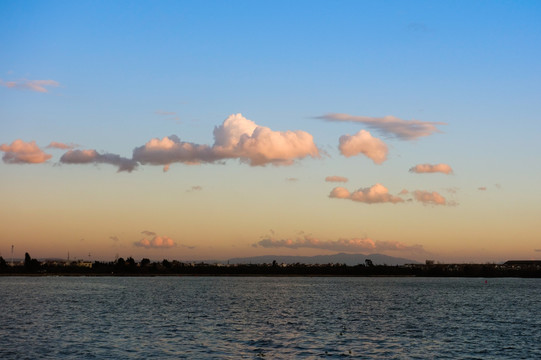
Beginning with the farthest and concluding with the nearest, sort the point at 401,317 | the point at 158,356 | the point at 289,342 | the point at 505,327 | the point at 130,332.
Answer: the point at 401,317, the point at 505,327, the point at 130,332, the point at 289,342, the point at 158,356

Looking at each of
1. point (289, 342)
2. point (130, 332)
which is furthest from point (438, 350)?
point (130, 332)

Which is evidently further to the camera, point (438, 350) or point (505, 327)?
point (505, 327)

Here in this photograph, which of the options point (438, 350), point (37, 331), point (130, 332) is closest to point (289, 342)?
point (438, 350)

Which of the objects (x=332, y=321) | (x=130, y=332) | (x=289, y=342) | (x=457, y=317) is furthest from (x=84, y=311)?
(x=457, y=317)

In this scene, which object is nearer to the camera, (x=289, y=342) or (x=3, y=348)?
(x=3, y=348)

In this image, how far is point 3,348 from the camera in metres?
58.0

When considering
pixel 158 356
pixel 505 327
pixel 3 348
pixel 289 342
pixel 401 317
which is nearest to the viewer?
pixel 158 356

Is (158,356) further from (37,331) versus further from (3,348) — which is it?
(37,331)

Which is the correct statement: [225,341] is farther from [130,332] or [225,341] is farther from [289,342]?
[130,332]

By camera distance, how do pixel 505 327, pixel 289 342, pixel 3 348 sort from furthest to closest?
pixel 505 327
pixel 289 342
pixel 3 348

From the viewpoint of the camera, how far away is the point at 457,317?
100 metres

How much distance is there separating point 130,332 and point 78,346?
1219 cm

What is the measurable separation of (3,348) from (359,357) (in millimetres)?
33825

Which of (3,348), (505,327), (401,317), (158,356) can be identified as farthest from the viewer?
(401,317)
